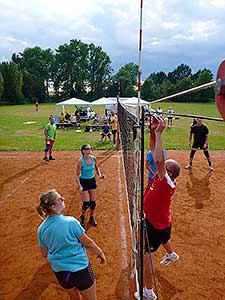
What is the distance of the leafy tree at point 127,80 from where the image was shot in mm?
70688

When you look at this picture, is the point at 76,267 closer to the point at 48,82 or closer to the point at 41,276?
the point at 41,276

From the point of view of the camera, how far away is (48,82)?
7831 cm

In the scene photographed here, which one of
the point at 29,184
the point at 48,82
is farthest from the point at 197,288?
the point at 48,82

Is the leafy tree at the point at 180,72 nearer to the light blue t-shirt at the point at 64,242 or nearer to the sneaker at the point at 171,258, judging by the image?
the sneaker at the point at 171,258

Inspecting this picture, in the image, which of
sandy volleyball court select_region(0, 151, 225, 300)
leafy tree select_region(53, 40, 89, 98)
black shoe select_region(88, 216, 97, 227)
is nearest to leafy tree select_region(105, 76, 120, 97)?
leafy tree select_region(53, 40, 89, 98)

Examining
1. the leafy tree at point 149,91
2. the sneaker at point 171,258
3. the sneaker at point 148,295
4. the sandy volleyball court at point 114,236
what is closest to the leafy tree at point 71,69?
the leafy tree at point 149,91

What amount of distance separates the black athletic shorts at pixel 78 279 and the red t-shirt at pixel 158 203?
1147 mm

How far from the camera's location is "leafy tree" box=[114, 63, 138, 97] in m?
70.7

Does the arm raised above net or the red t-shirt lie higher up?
the arm raised above net

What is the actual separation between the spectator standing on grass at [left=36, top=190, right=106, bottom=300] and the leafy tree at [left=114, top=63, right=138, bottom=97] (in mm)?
67774

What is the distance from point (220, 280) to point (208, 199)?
3732 mm

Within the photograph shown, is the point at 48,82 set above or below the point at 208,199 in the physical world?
above

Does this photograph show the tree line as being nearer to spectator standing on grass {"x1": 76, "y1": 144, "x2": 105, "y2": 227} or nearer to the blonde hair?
spectator standing on grass {"x1": 76, "y1": 144, "x2": 105, "y2": 227}

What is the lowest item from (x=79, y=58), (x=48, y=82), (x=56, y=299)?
(x=56, y=299)
